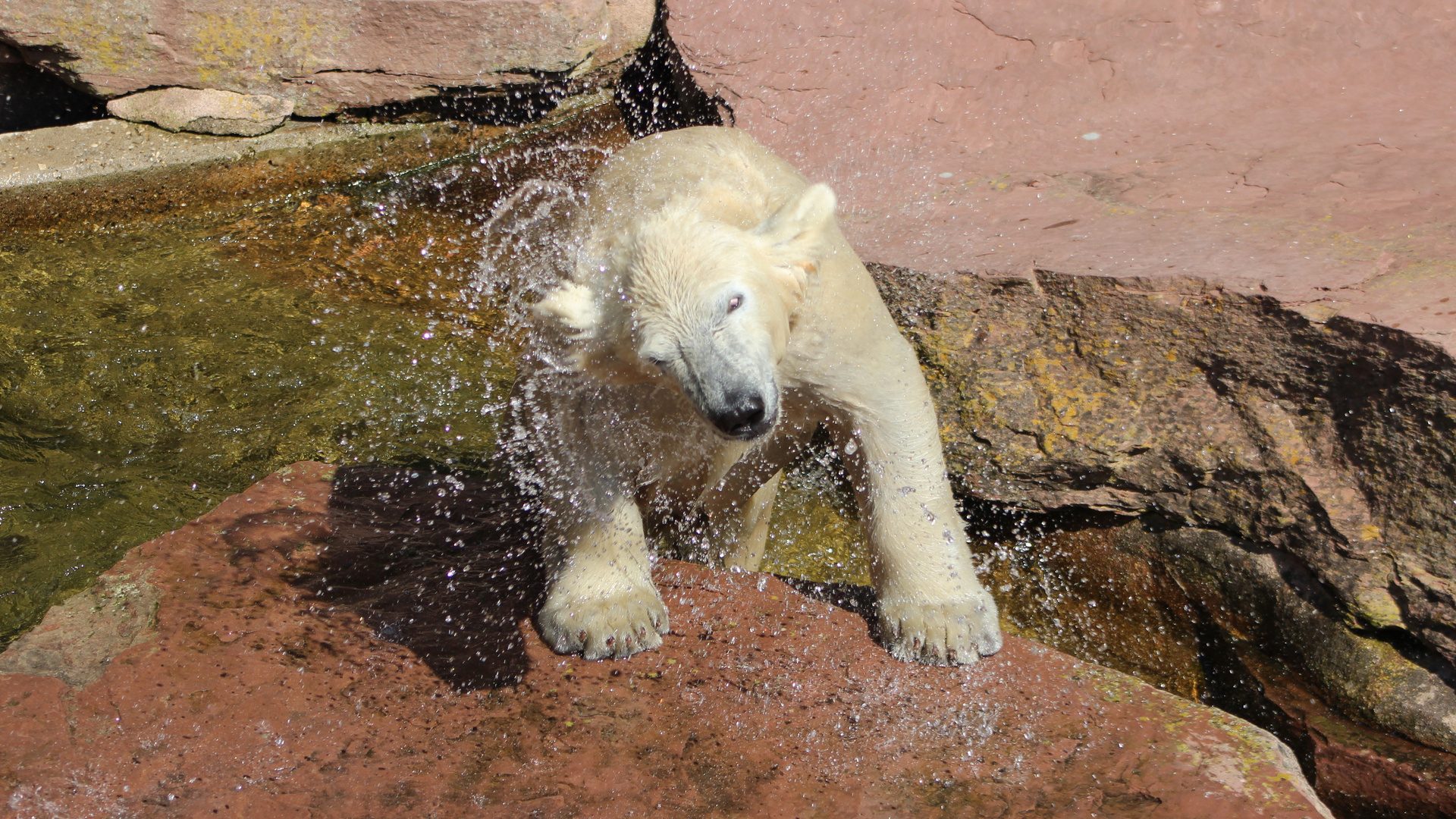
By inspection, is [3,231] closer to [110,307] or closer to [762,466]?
[110,307]

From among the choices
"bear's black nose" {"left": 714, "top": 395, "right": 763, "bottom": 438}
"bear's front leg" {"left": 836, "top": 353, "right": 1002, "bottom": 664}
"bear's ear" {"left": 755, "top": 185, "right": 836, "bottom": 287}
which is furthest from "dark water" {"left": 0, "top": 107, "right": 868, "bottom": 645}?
"bear's black nose" {"left": 714, "top": 395, "right": 763, "bottom": 438}

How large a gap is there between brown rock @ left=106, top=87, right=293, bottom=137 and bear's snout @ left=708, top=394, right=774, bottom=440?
16.0 feet

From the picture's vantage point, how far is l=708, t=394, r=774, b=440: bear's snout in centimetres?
236

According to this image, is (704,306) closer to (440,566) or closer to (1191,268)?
(440,566)

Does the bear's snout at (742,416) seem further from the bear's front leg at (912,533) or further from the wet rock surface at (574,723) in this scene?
the wet rock surface at (574,723)

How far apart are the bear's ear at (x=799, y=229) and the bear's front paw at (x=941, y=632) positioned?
3.20 feet

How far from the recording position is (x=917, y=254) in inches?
156

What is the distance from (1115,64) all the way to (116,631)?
5.07 meters

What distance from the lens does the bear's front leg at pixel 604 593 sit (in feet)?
9.41

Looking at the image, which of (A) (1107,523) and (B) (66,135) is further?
(B) (66,135)

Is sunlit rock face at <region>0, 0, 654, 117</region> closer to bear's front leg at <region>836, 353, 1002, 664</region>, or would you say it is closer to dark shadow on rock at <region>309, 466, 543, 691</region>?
dark shadow on rock at <region>309, 466, 543, 691</region>

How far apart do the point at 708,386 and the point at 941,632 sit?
1.00m

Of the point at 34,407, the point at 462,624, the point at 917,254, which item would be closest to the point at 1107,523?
the point at 917,254

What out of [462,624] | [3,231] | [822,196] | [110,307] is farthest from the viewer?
[3,231]
